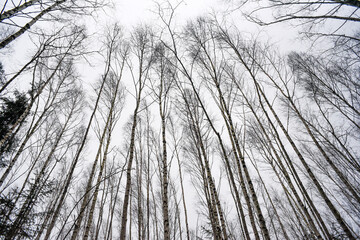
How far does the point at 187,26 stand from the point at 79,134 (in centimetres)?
863

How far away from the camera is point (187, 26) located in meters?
6.47

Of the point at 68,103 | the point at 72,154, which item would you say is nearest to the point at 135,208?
the point at 72,154

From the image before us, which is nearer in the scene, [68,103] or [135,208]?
[68,103]

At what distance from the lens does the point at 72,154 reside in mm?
10805

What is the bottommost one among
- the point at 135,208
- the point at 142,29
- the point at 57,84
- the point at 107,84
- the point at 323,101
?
the point at 135,208

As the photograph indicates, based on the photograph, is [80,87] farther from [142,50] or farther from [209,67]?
[209,67]

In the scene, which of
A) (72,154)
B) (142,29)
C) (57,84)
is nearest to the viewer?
(142,29)

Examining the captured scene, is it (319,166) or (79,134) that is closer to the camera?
(79,134)

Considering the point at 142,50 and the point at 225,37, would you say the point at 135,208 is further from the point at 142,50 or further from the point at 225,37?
the point at 225,37

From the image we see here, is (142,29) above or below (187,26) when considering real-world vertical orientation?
above

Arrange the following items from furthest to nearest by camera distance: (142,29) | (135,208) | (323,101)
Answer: (135,208) → (323,101) → (142,29)

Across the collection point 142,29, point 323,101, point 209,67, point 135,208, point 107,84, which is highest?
point 142,29

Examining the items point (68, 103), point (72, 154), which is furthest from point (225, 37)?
point (72, 154)

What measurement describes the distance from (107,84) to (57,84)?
2.93 meters
